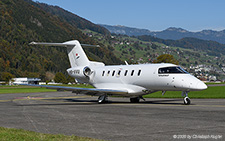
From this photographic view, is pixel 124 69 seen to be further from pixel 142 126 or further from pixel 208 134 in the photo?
pixel 208 134

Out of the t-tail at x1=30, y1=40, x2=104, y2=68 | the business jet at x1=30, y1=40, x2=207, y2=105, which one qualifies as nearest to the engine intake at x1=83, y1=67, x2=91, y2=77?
the business jet at x1=30, y1=40, x2=207, y2=105

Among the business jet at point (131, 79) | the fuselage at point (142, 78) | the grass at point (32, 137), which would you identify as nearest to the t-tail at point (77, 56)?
the business jet at point (131, 79)

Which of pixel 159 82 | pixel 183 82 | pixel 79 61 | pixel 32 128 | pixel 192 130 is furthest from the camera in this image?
pixel 79 61

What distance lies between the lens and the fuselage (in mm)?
23609

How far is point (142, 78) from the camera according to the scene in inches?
1033

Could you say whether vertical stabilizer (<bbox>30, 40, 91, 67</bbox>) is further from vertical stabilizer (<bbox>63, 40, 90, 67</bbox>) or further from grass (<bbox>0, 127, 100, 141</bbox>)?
grass (<bbox>0, 127, 100, 141</bbox>)

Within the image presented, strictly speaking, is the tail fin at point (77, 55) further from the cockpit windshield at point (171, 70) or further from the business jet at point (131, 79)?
the cockpit windshield at point (171, 70)

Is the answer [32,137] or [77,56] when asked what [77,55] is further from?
[32,137]

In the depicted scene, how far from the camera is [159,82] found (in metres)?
25.0

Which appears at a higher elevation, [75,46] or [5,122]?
[75,46]

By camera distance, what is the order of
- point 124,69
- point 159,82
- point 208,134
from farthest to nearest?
point 124,69, point 159,82, point 208,134

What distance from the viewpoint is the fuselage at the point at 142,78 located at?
2361 centimetres

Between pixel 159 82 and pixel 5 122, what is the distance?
529 inches

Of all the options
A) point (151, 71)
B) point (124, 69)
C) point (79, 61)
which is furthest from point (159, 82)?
point (79, 61)
